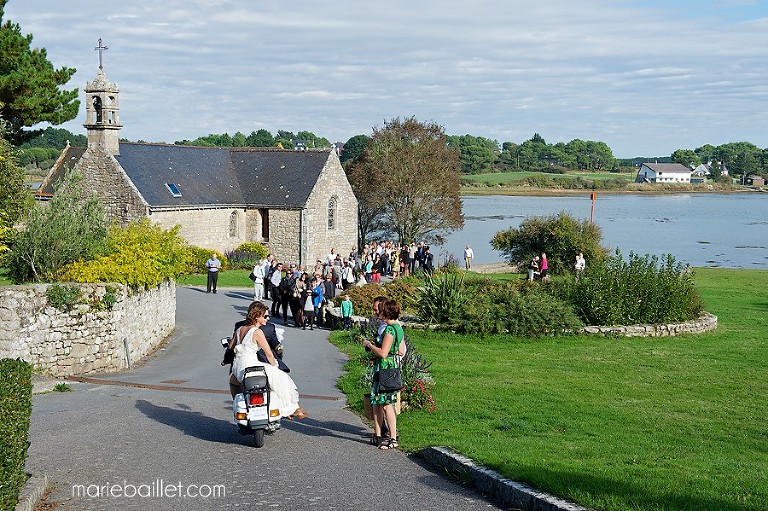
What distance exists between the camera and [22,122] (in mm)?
28203

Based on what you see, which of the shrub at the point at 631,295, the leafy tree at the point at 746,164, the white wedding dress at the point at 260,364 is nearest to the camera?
the white wedding dress at the point at 260,364

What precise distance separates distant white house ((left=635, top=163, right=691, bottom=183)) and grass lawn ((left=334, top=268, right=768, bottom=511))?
165 m

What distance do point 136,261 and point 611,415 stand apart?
10671mm

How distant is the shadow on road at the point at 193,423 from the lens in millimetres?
9766

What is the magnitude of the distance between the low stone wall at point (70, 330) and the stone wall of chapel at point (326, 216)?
86.8 ft

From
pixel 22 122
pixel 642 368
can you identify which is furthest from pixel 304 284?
pixel 22 122

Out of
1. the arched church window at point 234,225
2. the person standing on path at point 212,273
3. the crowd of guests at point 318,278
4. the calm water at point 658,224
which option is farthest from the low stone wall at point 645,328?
the calm water at point 658,224

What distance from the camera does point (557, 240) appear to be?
1538 inches

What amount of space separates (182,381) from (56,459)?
6.78 meters

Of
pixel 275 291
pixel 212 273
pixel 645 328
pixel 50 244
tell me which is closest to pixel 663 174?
pixel 212 273

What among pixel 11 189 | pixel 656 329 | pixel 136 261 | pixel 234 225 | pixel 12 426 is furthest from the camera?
pixel 234 225

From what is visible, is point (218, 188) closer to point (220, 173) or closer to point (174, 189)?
point (220, 173)

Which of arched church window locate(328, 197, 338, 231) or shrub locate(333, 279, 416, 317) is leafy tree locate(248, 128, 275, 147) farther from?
shrub locate(333, 279, 416, 317)

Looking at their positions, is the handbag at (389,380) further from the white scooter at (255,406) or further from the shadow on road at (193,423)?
the shadow on road at (193,423)
